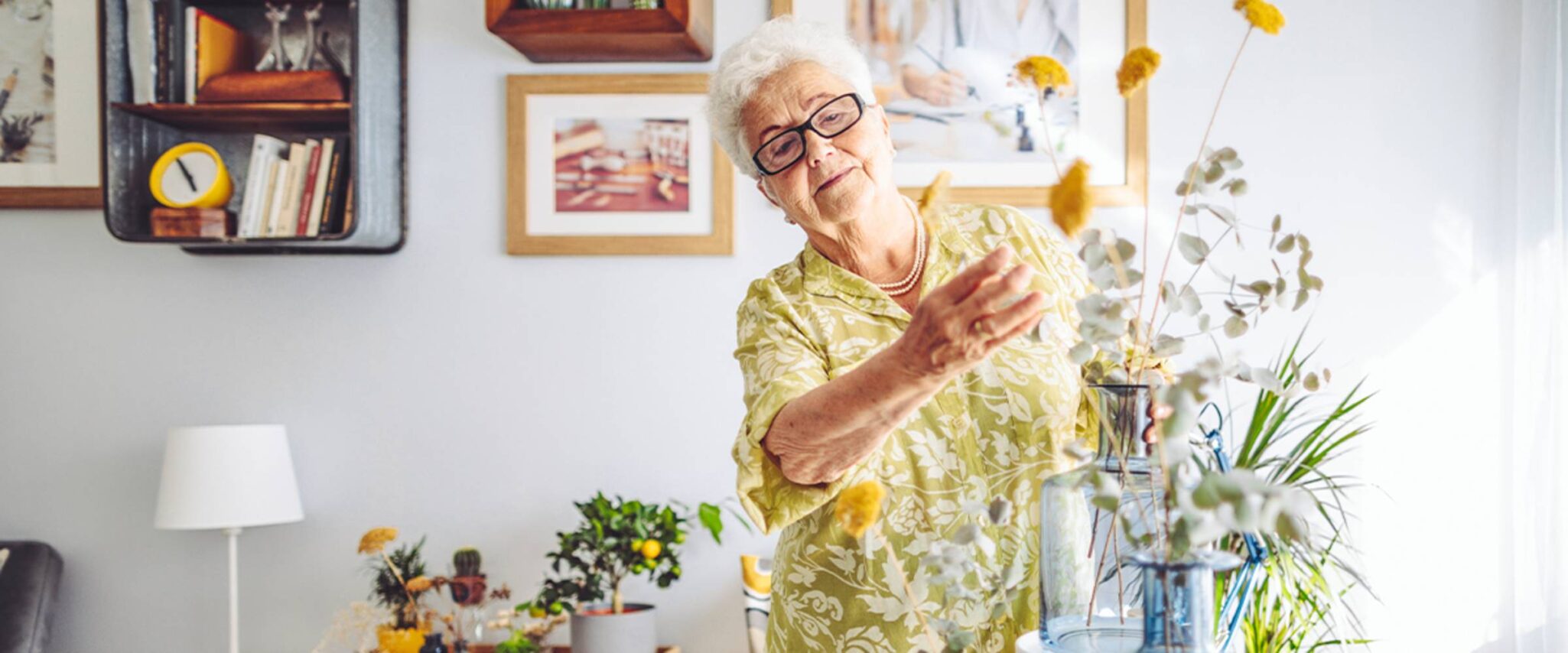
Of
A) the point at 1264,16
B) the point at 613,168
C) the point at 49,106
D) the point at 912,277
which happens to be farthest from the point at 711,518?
the point at 1264,16

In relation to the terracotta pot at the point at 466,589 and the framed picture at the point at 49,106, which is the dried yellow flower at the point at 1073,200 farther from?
the framed picture at the point at 49,106

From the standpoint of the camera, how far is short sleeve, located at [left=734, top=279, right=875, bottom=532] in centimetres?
120

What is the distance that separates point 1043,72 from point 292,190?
97.4 inches

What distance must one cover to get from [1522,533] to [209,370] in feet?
10.7

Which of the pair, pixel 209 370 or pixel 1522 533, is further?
pixel 209 370

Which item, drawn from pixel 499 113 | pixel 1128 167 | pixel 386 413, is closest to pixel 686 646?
pixel 386 413

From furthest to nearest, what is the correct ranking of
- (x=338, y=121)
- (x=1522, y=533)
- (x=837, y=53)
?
(x=338, y=121) → (x=1522, y=533) → (x=837, y=53)

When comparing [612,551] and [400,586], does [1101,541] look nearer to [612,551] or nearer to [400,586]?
[612,551]

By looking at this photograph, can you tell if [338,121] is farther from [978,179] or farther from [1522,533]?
→ [1522,533]

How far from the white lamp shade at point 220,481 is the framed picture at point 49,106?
0.79 metres

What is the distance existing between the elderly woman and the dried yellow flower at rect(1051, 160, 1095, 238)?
518 millimetres

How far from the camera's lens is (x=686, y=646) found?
9.53 feet

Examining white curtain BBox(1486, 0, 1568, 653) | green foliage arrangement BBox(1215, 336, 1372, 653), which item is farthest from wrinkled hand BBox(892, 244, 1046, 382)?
white curtain BBox(1486, 0, 1568, 653)

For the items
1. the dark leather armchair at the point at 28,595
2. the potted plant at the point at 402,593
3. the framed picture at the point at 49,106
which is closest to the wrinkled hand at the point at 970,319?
the potted plant at the point at 402,593
